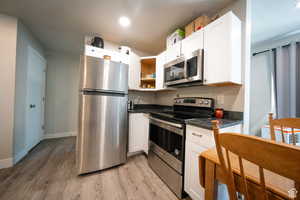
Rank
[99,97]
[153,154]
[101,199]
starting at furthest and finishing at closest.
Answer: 1. [153,154]
2. [99,97]
3. [101,199]

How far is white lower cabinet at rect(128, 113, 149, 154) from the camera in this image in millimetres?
2252

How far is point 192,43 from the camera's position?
A: 1688 mm

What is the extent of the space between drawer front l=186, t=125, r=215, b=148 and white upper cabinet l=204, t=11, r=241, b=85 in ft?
2.22

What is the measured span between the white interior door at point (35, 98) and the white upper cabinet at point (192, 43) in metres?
3.17

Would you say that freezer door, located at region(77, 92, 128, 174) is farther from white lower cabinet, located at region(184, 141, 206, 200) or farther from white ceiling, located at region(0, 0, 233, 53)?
white ceiling, located at region(0, 0, 233, 53)

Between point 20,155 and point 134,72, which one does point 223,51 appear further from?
point 20,155

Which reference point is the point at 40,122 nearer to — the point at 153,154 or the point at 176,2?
the point at 153,154

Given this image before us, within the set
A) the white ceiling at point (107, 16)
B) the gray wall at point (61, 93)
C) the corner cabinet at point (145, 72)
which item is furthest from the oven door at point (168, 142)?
the gray wall at point (61, 93)

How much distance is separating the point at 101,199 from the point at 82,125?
0.99 m

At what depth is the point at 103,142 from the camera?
183cm

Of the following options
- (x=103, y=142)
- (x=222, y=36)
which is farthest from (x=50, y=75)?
(x=222, y=36)

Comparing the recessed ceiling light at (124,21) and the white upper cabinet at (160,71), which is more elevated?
the recessed ceiling light at (124,21)

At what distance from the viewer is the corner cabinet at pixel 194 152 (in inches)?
44.2

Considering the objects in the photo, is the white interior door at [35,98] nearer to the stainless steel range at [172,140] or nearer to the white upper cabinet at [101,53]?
the white upper cabinet at [101,53]
